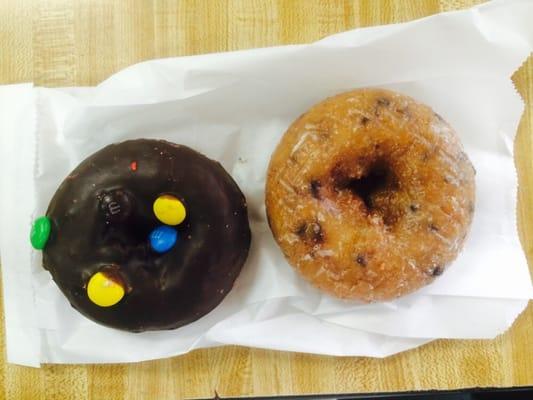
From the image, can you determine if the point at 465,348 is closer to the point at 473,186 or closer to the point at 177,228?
the point at 473,186

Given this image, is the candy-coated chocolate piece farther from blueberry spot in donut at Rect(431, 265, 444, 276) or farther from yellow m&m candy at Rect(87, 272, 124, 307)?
blueberry spot in donut at Rect(431, 265, 444, 276)

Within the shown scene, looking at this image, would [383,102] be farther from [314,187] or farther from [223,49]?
[223,49]

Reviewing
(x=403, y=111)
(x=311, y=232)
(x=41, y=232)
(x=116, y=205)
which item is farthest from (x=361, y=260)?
(x=41, y=232)

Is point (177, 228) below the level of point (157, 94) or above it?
below

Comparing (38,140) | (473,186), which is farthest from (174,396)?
(473,186)

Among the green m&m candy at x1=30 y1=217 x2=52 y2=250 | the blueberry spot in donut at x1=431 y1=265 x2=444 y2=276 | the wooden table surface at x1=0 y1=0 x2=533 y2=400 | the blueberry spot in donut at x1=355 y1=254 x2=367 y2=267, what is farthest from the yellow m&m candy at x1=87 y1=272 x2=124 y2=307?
the blueberry spot in donut at x1=431 y1=265 x2=444 y2=276

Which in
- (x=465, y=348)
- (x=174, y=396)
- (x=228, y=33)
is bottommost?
(x=174, y=396)

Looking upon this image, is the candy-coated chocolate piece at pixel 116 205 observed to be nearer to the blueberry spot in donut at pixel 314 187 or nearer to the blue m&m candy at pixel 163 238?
the blue m&m candy at pixel 163 238
